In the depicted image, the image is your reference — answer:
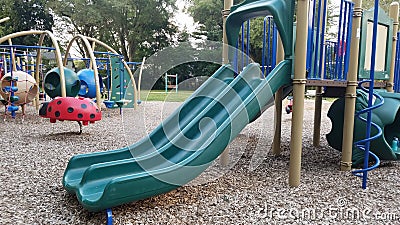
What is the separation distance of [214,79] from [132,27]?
89.6 feet

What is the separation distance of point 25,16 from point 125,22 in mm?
7932

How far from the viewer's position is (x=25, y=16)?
28.4m

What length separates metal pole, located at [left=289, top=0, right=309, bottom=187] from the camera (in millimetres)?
3428

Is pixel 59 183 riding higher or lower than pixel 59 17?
lower

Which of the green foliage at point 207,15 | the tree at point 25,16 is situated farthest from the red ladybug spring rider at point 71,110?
the tree at point 25,16

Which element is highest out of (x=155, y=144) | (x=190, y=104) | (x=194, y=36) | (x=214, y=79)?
(x=194, y=36)

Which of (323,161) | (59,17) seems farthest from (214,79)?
(59,17)

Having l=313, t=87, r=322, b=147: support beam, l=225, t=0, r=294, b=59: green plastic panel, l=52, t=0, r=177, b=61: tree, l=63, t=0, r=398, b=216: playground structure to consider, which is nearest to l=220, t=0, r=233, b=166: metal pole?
l=63, t=0, r=398, b=216: playground structure

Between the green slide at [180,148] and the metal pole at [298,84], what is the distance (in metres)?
0.18

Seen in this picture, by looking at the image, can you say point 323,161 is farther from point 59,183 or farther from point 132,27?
point 132,27

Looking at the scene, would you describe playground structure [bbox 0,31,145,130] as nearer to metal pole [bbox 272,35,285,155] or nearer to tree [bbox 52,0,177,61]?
metal pole [bbox 272,35,285,155]

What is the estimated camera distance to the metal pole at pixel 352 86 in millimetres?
3924

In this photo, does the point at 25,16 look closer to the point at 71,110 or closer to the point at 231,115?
the point at 71,110

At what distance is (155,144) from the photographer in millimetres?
3799
